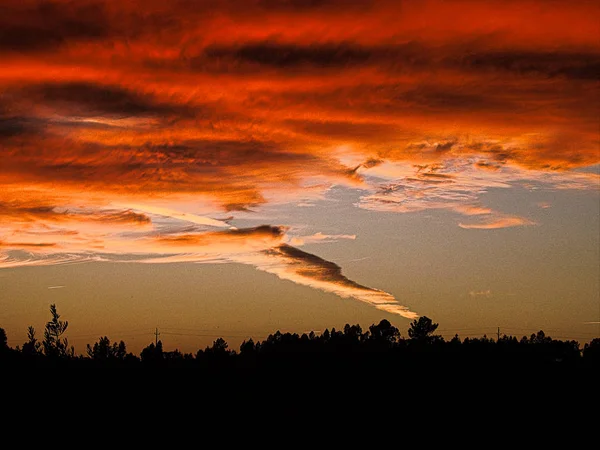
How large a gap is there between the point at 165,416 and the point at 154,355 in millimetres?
78033

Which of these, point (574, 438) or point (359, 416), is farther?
point (359, 416)

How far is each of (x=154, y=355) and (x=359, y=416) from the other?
8155 cm

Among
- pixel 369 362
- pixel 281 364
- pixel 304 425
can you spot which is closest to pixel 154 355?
pixel 281 364

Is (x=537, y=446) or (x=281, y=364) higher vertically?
A: (x=281, y=364)

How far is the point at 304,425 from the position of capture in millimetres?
111250

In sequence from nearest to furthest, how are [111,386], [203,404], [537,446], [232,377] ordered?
[537,446] → [203,404] → [111,386] → [232,377]

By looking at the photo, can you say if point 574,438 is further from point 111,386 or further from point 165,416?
point 111,386

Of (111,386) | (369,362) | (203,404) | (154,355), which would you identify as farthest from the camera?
(154,355)

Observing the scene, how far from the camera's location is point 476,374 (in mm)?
144500

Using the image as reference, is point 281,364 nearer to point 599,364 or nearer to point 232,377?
point 232,377

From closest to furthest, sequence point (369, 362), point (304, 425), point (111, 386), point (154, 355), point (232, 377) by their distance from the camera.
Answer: point (304, 425), point (111, 386), point (232, 377), point (369, 362), point (154, 355)

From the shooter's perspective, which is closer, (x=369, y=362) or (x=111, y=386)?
(x=111, y=386)

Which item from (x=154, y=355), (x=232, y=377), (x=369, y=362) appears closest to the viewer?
(x=232, y=377)

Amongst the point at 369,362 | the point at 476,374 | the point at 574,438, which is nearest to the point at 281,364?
the point at 369,362
